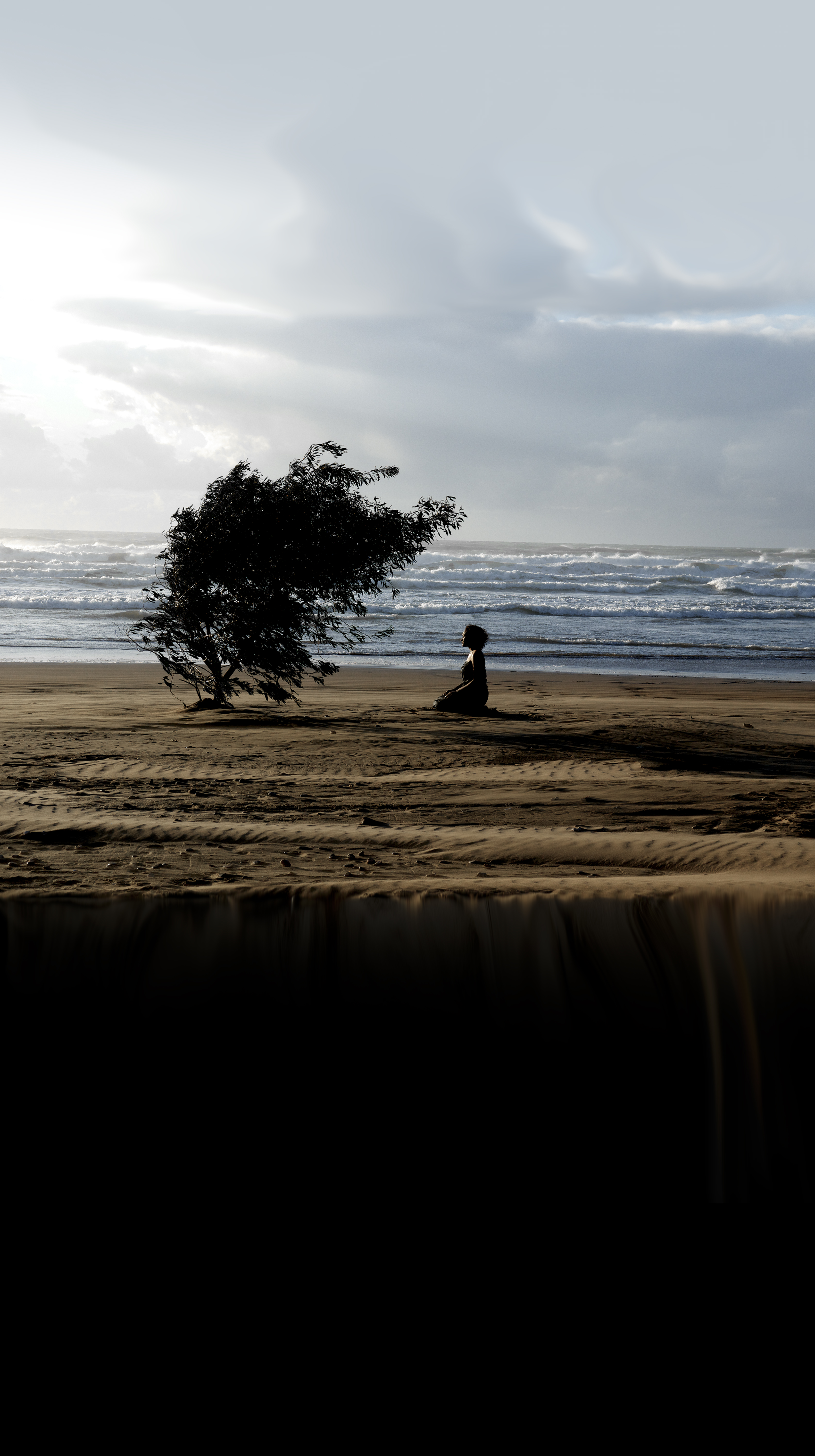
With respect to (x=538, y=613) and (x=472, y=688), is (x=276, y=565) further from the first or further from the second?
(x=538, y=613)

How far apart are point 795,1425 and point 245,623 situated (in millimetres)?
9181

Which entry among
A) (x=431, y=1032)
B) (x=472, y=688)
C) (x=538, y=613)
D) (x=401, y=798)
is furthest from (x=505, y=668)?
(x=431, y=1032)

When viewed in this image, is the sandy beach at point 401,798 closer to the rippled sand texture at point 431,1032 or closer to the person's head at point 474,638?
the rippled sand texture at point 431,1032

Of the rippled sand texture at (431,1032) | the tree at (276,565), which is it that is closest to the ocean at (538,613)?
the tree at (276,565)

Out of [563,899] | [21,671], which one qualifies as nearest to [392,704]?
[21,671]

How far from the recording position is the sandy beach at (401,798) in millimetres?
2969

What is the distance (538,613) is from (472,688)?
749 inches

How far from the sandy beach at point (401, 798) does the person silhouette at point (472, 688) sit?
282 millimetres

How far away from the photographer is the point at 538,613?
28438 mm

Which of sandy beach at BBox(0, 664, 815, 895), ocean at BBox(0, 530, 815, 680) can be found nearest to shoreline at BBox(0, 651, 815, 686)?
ocean at BBox(0, 530, 815, 680)

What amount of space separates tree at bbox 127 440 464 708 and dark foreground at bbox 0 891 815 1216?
7.46 meters

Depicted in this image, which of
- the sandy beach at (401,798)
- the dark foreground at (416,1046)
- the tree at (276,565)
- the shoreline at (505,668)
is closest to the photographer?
the dark foreground at (416,1046)

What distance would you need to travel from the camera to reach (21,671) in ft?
51.5

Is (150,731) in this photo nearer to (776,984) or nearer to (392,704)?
(392,704)
